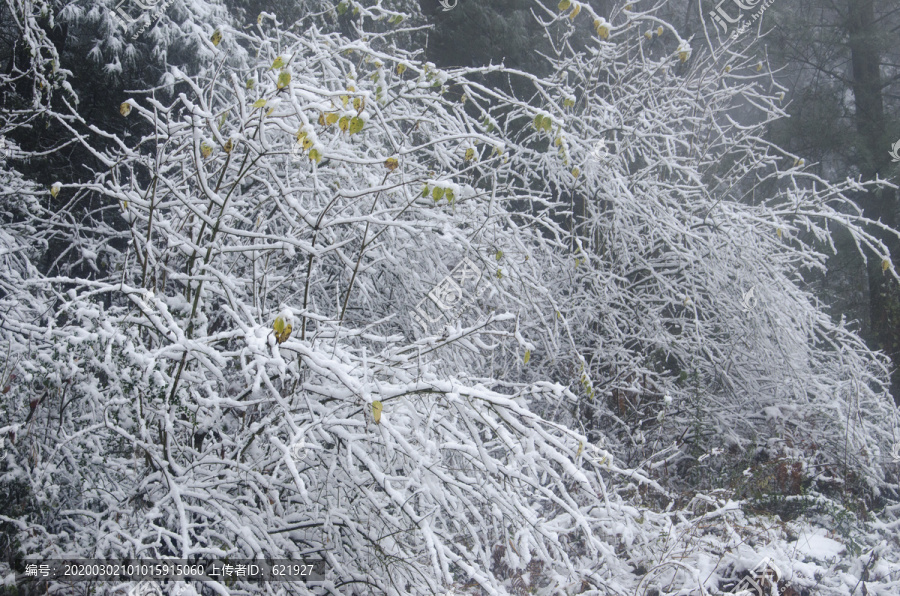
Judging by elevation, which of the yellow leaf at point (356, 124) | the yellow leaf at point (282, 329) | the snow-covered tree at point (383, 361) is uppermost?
the yellow leaf at point (356, 124)

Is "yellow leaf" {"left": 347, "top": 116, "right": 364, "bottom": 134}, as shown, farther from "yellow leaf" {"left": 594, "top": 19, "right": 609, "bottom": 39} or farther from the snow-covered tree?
"yellow leaf" {"left": 594, "top": 19, "right": 609, "bottom": 39}

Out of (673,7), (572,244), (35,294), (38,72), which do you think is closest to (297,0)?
(38,72)

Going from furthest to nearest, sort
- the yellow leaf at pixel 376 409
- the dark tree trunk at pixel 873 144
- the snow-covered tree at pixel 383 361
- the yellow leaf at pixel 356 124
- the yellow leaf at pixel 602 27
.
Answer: the dark tree trunk at pixel 873 144
the yellow leaf at pixel 602 27
the snow-covered tree at pixel 383 361
the yellow leaf at pixel 356 124
the yellow leaf at pixel 376 409

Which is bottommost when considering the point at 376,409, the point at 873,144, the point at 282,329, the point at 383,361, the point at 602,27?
the point at 383,361

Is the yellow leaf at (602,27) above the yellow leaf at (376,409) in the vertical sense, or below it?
above

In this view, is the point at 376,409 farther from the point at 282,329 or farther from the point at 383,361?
the point at 383,361

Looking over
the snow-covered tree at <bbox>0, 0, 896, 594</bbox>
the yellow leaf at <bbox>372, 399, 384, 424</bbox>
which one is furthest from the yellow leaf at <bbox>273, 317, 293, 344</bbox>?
the yellow leaf at <bbox>372, 399, 384, 424</bbox>

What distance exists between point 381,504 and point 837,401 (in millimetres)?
4528

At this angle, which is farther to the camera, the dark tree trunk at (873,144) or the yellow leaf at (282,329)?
the dark tree trunk at (873,144)

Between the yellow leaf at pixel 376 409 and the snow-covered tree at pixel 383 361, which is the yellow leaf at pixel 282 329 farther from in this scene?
the yellow leaf at pixel 376 409

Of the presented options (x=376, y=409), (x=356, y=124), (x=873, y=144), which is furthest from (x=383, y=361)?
(x=873, y=144)

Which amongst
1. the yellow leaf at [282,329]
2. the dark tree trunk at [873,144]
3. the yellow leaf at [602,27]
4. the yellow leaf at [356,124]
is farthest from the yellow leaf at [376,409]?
the dark tree trunk at [873,144]

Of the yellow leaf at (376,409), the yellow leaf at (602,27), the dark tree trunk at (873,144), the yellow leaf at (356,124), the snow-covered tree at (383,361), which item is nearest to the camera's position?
the yellow leaf at (376,409)

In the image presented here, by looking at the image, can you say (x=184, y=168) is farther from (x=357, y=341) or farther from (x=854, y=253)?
(x=854, y=253)
